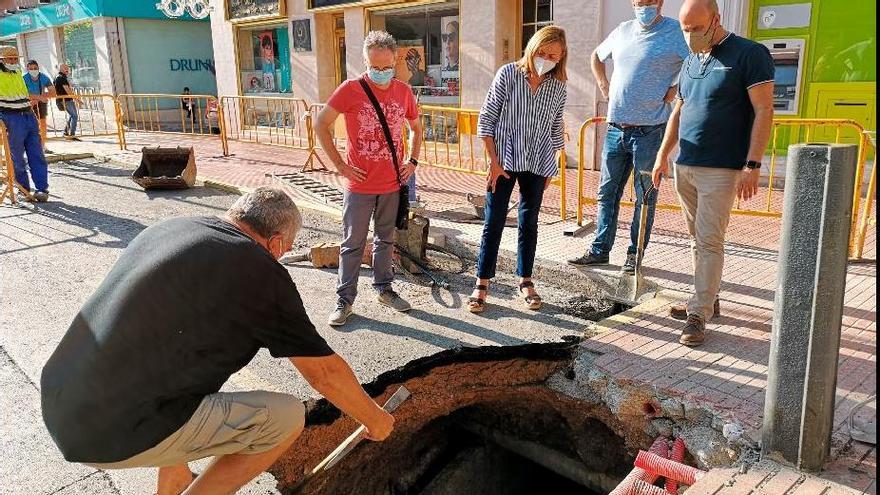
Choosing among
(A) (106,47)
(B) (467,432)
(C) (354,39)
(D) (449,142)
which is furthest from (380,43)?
(A) (106,47)

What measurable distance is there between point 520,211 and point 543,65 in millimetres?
973

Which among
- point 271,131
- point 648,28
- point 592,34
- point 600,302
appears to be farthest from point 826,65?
point 271,131

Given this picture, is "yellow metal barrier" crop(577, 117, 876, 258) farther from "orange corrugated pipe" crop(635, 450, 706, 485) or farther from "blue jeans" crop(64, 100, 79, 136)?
"blue jeans" crop(64, 100, 79, 136)

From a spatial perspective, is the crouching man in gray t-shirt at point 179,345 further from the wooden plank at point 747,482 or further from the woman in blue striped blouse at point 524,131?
the woman in blue striped blouse at point 524,131

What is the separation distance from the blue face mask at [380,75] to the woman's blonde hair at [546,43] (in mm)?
829

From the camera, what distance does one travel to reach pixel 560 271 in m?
5.18

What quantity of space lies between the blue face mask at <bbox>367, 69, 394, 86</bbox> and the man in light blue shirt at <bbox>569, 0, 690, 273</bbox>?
1656 mm

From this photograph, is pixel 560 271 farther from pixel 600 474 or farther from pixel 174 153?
pixel 174 153

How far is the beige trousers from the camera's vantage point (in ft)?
11.7

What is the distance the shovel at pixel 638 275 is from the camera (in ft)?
14.8

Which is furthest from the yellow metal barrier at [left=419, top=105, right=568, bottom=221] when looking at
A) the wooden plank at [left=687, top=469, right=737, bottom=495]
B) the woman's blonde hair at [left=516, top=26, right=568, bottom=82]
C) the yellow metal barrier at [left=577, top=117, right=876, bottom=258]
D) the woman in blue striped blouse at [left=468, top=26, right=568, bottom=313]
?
the wooden plank at [left=687, top=469, right=737, bottom=495]

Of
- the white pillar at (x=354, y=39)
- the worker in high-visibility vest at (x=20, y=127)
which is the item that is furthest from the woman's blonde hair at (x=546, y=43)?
the white pillar at (x=354, y=39)

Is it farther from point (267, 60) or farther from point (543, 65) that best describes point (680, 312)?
point (267, 60)

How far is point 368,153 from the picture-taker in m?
4.18
